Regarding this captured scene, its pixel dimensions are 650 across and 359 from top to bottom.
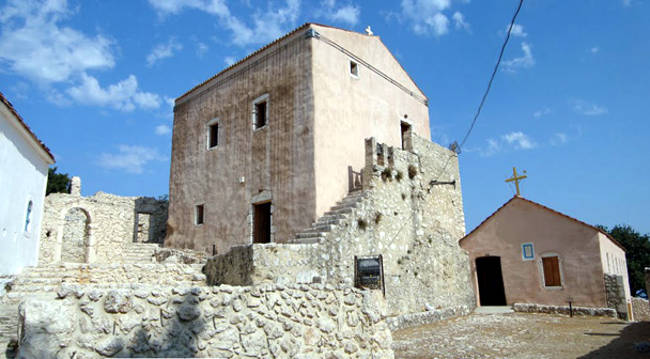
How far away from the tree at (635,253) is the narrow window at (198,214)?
33.2 meters

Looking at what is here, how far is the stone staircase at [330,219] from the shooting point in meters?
10.8

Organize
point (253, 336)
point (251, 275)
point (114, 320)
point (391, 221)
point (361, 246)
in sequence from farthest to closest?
A: point (391, 221)
point (361, 246)
point (251, 275)
point (253, 336)
point (114, 320)

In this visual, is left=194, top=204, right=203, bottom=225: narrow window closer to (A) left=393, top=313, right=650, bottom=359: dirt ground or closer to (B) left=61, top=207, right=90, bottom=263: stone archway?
(B) left=61, top=207, right=90, bottom=263: stone archway

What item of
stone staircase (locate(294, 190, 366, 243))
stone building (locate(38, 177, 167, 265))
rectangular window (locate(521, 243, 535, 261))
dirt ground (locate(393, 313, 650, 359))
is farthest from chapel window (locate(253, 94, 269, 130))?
rectangular window (locate(521, 243, 535, 261))

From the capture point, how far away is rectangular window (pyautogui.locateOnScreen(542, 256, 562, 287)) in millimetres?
14883

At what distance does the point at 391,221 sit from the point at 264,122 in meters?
5.49

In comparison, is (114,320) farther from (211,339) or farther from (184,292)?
(211,339)

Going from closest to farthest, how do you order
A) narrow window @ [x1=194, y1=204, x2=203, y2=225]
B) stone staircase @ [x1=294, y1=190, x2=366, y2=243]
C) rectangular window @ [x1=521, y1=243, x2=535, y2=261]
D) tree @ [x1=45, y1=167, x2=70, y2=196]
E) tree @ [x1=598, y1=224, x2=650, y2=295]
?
1. stone staircase @ [x1=294, y1=190, x2=366, y2=243]
2. rectangular window @ [x1=521, y1=243, x2=535, y2=261]
3. narrow window @ [x1=194, y1=204, x2=203, y2=225]
4. tree @ [x1=45, y1=167, x2=70, y2=196]
5. tree @ [x1=598, y1=224, x2=650, y2=295]

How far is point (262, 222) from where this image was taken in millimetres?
14141

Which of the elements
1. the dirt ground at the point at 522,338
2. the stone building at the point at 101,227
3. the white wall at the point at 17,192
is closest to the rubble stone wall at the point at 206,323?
the dirt ground at the point at 522,338

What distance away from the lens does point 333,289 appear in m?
5.90

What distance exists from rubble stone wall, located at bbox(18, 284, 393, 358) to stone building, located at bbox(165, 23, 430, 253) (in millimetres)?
6360

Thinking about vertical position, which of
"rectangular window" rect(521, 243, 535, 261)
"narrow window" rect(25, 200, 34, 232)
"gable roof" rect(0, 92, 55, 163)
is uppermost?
"gable roof" rect(0, 92, 55, 163)

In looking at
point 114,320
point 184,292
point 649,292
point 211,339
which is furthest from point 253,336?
point 649,292
